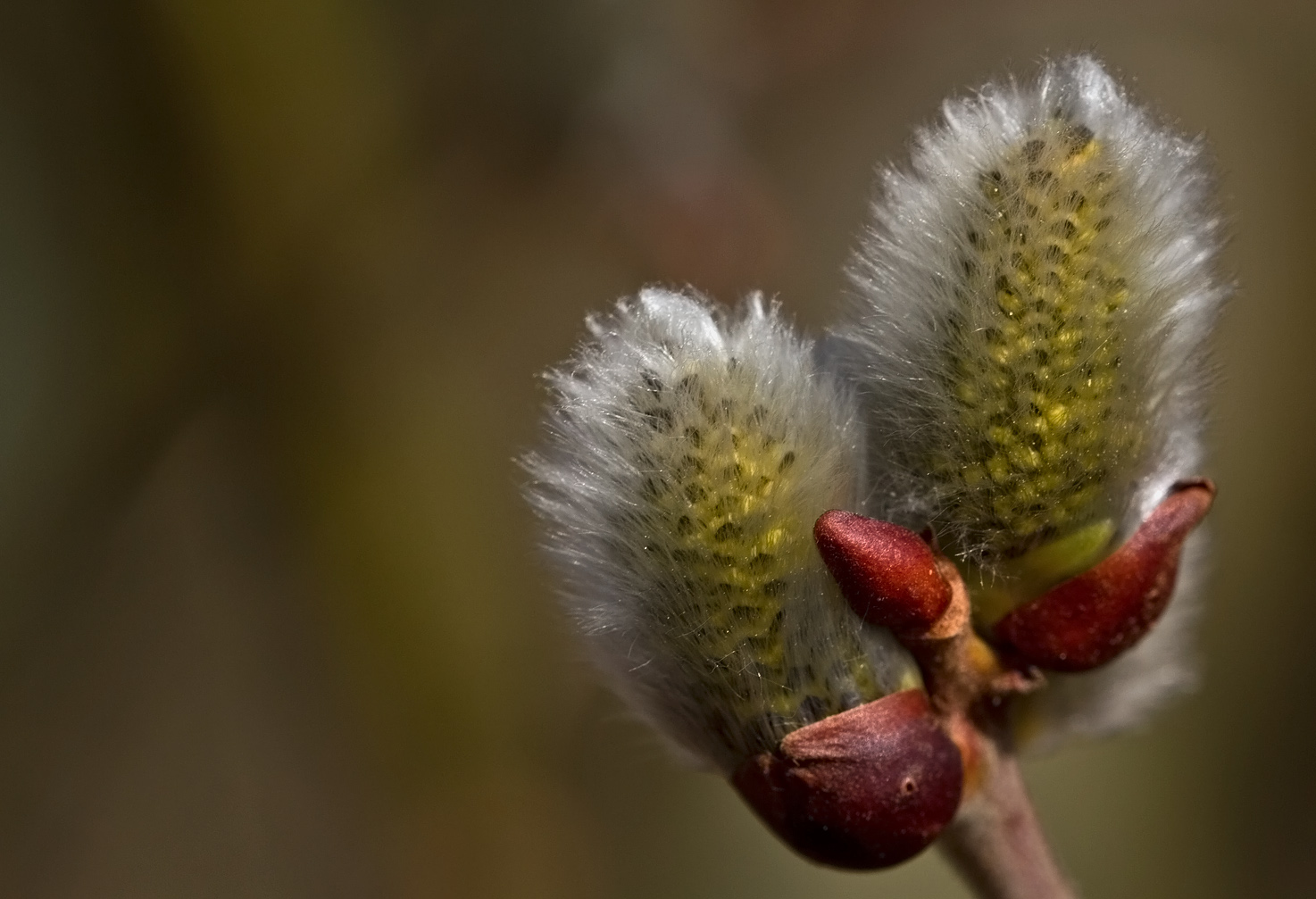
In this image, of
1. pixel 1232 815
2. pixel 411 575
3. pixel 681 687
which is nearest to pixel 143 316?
pixel 411 575

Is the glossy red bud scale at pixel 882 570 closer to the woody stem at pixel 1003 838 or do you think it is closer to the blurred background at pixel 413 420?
the woody stem at pixel 1003 838

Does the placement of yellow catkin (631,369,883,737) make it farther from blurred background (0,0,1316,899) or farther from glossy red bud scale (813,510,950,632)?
blurred background (0,0,1316,899)

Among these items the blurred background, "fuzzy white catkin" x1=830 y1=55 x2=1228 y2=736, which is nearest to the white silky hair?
"fuzzy white catkin" x1=830 y1=55 x2=1228 y2=736

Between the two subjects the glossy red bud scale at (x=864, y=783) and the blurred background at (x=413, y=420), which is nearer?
the glossy red bud scale at (x=864, y=783)

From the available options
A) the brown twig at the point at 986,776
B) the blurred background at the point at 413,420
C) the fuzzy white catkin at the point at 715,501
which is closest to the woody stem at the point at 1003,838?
the brown twig at the point at 986,776

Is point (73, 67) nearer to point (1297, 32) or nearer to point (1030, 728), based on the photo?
point (1030, 728)
